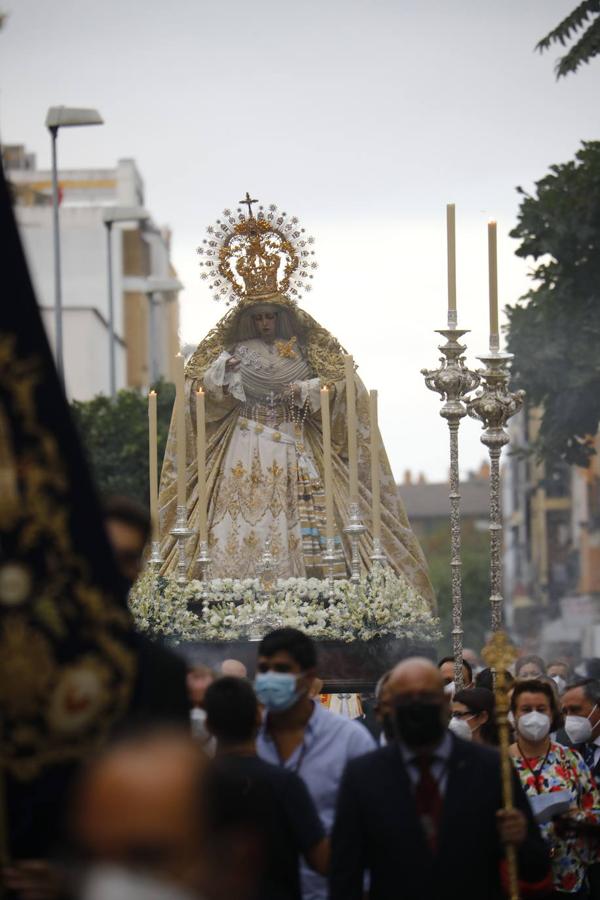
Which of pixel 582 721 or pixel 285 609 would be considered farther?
pixel 285 609

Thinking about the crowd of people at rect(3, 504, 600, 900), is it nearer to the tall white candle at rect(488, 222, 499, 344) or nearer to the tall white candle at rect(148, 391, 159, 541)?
the tall white candle at rect(488, 222, 499, 344)

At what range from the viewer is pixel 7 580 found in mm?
4574

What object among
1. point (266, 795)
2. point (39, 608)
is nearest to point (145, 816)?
point (39, 608)

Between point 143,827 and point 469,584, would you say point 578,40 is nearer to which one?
point 143,827

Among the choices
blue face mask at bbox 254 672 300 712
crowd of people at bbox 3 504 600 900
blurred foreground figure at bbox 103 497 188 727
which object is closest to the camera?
crowd of people at bbox 3 504 600 900

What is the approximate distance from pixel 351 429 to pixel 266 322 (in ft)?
4.38

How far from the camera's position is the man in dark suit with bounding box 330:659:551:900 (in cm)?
621

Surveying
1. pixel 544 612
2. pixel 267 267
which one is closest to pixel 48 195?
pixel 544 612

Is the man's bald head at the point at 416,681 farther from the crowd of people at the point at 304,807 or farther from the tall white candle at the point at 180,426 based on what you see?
the tall white candle at the point at 180,426

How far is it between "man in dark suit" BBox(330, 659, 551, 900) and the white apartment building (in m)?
Answer: 44.1

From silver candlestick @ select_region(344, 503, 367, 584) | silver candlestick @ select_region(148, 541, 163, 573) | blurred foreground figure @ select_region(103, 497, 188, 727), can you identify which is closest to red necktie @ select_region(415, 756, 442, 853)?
blurred foreground figure @ select_region(103, 497, 188, 727)

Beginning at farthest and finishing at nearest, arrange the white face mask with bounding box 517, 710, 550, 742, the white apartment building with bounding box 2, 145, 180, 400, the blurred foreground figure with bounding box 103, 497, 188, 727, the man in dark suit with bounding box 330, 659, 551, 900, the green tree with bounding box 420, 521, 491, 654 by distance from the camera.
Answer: the green tree with bounding box 420, 521, 491, 654, the white apartment building with bounding box 2, 145, 180, 400, the white face mask with bounding box 517, 710, 550, 742, the man in dark suit with bounding box 330, 659, 551, 900, the blurred foreground figure with bounding box 103, 497, 188, 727

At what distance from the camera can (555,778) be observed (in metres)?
9.07

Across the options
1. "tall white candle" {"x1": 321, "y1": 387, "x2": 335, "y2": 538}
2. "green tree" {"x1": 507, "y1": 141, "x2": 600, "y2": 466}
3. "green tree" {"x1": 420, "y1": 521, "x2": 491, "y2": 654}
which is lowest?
"green tree" {"x1": 420, "y1": 521, "x2": 491, "y2": 654}
